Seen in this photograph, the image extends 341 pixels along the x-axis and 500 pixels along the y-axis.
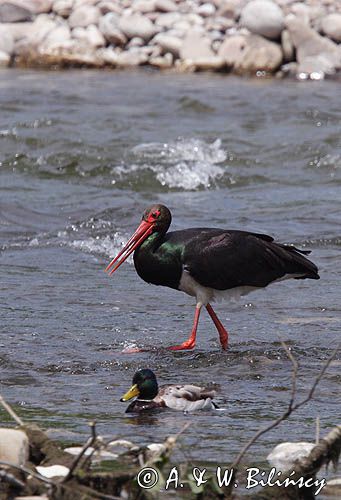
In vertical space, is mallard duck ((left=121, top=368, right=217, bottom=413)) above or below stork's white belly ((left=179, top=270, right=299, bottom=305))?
above

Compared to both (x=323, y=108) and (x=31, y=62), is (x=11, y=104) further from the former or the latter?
(x=31, y=62)

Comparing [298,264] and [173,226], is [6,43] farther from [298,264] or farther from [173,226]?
[298,264]

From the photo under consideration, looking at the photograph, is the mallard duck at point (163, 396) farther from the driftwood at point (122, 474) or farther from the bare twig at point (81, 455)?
the bare twig at point (81, 455)

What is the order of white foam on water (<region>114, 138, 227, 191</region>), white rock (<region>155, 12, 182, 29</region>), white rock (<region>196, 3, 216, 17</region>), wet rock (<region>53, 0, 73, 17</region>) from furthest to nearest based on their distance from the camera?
wet rock (<region>53, 0, 73, 17</region>), white rock (<region>196, 3, 216, 17</region>), white rock (<region>155, 12, 182, 29</region>), white foam on water (<region>114, 138, 227, 191</region>)

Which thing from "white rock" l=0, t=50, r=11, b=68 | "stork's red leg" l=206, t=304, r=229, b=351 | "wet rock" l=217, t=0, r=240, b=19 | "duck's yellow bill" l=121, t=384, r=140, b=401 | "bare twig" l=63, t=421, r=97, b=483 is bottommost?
"white rock" l=0, t=50, r=11, b=68

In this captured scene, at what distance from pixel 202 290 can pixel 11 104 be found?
9.50 m

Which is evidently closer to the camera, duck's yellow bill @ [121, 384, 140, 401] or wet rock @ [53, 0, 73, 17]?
duck's yellow bill @ [121, 384, 140, 401]

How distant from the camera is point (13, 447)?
3.85 metres

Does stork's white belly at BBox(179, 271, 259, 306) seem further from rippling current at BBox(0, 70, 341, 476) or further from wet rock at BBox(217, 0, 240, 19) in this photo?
wet rock at BBox(217, 0, 240, 19)

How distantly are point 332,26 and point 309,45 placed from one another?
0.64 m

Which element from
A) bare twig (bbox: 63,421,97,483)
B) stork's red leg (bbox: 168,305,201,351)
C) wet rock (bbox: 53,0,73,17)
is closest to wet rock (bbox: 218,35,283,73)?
wet rock (bbox: 53,0,73,17)

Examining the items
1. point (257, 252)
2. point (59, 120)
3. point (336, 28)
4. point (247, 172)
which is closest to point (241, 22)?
point (336, 28)

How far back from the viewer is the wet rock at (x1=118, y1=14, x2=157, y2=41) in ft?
68.5

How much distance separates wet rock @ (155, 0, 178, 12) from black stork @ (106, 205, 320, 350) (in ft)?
50.5
